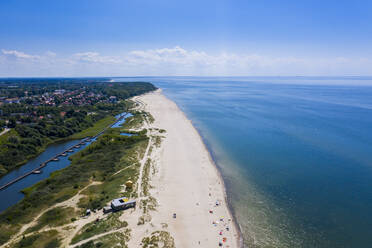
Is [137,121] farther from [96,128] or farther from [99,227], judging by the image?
[99,227]

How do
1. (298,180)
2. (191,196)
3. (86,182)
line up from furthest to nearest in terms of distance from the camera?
1. (298,180)
2. (86,182)
3. (191,196)

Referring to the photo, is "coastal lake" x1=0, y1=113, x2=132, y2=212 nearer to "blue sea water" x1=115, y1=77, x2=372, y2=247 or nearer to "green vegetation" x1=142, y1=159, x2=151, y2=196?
"green vegetation" x1=142, y1=159, x2=151, y2=196

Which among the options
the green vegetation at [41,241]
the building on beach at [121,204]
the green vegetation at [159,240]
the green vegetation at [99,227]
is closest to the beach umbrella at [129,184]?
the building on beach at [121,204]

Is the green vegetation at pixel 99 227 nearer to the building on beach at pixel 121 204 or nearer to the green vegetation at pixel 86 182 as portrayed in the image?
the building on beach at pixel 121 204

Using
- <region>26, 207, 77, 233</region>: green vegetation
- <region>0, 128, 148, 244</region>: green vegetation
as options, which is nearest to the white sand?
<region>0, 128, 148, 244</region>: green vegetation

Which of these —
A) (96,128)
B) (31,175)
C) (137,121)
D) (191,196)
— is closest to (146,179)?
(191,196)

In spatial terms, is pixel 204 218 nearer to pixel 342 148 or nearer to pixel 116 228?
pixel 116 228
